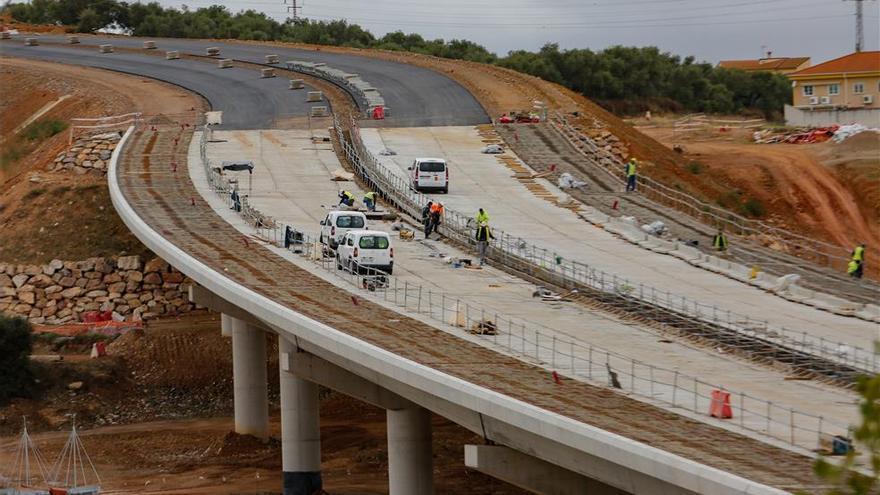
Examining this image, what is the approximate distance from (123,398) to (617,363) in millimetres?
30425

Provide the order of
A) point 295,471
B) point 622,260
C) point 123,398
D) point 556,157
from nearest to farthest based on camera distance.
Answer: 1. point 295,471
2. point 622,260
3. point 123,398
4. point 556,157

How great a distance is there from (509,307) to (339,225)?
11.1m

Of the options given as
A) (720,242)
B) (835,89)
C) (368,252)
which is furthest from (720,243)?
(835,89)

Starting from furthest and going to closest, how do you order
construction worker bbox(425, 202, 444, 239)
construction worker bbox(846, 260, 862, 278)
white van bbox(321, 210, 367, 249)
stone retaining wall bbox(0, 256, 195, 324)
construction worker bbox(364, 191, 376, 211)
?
stone retaining wall bbox(0, 256, 195, 324) < construction worker bbox(364, 191, 376, 211) < construction worker bbox(425, 202, 444, 239) < white van bbox(321, 210, 367, 249) < construction worker bbox(846, 260, 862, 278)

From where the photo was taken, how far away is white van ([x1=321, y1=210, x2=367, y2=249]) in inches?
2121

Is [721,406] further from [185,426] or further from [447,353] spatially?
[185,426]

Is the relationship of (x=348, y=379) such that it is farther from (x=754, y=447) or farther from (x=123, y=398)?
(x=123, y=398)

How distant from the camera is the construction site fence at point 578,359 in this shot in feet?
97.3

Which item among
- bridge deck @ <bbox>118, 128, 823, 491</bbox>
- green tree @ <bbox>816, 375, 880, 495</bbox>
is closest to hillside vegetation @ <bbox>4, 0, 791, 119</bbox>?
A: bridge deck @ <bbox>118, 128, 823, 491</bbox>

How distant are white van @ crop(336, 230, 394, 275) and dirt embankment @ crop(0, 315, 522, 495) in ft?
22.0

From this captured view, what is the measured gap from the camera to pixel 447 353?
36.2m

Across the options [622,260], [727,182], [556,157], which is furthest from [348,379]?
[727,182]

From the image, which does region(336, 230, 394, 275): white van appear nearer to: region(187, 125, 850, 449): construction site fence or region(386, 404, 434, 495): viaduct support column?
region(187, 125, 850, 449): construction site fence

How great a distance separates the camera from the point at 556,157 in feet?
263
